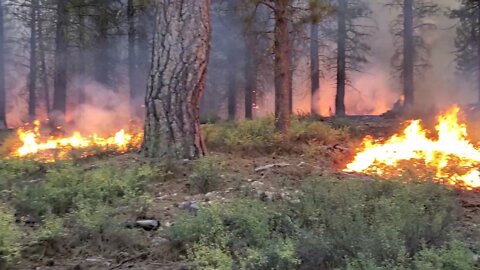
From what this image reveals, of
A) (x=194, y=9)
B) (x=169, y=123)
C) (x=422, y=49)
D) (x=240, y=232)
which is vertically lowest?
(x=240, y=232)

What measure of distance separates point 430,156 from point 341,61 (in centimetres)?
1762

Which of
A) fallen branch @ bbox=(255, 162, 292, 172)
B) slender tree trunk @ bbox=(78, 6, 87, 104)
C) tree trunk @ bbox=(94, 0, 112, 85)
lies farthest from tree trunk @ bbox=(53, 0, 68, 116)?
fallen branch @ bbox=(255, 162, 292, 172)

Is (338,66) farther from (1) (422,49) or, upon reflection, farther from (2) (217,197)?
(2) (217,197)

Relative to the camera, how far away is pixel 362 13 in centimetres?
2575

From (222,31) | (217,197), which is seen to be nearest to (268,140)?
(217,197)

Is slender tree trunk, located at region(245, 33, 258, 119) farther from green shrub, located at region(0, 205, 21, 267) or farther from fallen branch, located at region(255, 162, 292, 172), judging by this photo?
green shrub, located at region(0, 205, 21, 267)

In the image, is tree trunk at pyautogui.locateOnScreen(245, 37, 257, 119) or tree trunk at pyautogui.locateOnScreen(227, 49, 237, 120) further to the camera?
tree trunk at pyautogui.locateOnScreen(227, 49, 237, 120)

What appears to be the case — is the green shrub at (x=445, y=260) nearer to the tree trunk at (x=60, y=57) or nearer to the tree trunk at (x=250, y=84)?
the tree trunk at (x=60, y=57)

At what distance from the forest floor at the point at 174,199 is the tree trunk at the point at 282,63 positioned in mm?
885

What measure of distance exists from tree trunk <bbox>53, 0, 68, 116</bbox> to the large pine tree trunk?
11.0 meters

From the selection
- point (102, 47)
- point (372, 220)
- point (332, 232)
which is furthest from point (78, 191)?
point (102, 47)

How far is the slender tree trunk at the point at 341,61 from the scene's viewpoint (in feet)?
80.2

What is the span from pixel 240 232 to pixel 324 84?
31194 millimetres

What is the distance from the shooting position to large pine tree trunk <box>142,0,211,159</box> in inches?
286
